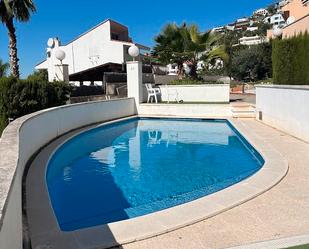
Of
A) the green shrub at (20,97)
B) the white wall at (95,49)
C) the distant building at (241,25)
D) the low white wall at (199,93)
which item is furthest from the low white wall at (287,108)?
the distant building at (241,25)

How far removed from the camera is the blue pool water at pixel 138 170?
21.6 feet

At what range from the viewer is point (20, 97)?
12742 mm

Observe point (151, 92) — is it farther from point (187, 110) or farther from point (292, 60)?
point (292, 60)

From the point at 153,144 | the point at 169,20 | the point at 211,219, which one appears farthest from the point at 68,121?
the point at 169,20

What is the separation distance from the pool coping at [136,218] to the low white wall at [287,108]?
3567 mm

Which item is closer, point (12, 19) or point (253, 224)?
point (253, 224)

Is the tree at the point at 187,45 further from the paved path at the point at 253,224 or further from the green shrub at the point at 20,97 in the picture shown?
the paved path at the point at 253,224

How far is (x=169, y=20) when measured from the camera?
27.5m

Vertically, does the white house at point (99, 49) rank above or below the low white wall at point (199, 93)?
above

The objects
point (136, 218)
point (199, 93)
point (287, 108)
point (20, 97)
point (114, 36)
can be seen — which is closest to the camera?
point (136, 218)

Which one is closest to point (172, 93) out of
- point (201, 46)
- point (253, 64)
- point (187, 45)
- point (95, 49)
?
point (187, 45)

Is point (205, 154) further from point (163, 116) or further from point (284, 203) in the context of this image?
point (163, 116)

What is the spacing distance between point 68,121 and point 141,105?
7395 mm

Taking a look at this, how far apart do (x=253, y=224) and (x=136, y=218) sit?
1.60m
